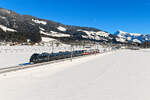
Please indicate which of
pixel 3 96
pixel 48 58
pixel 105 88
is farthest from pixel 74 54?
pixel 3 96

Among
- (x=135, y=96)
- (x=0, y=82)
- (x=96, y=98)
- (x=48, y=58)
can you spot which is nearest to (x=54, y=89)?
(x=96, y=98)

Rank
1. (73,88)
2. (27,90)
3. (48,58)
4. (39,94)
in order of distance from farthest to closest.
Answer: (48,58) < (73,88) < (27,90) < (39,94)

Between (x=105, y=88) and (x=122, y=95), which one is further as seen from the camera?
(x=105, y=88)

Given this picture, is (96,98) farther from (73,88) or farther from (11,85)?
(11,85)

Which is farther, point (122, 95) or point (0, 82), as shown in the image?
point (0, 82)

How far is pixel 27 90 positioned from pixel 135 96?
7439 millimetres

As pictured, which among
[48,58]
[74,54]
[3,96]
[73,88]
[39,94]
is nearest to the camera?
[3,96]

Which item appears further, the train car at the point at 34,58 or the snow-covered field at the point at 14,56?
the snow-covered field at the point at 14,56

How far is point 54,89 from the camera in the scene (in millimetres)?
10219

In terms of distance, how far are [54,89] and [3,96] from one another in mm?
3354

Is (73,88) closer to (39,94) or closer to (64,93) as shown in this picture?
(64,93)

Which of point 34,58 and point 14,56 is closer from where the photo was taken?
point 34,58

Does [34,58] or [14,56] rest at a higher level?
[34,58]

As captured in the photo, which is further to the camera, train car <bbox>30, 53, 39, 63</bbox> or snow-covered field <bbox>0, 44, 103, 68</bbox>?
snow-covered field <bbox>0, 44, 103, 68</bbox>
